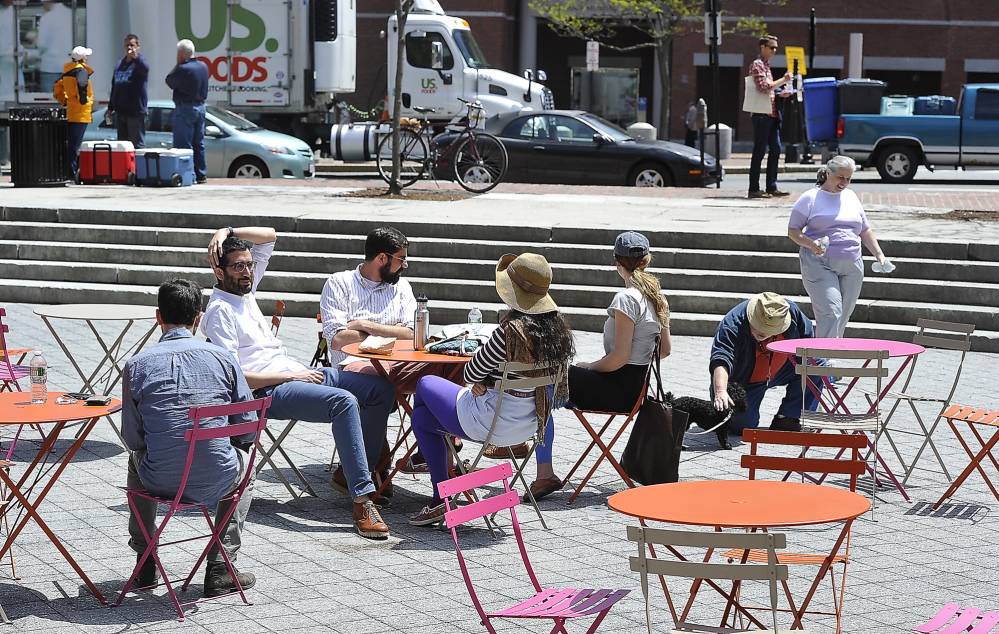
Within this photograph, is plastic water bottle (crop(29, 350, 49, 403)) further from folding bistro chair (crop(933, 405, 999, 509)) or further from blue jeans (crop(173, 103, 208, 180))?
blue jeans (crop(173, 103, 208, 180))

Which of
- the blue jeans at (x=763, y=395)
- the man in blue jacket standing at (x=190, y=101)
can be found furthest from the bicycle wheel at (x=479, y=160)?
the blue jeans at (x=763, y=395)

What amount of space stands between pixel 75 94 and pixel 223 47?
5634 mm

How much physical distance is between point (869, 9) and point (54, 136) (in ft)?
92.5

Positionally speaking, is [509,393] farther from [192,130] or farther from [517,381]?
[192,130]

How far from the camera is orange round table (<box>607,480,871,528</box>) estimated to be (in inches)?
162

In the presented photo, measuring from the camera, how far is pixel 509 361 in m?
5.97

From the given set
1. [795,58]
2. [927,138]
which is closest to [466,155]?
[927,138]

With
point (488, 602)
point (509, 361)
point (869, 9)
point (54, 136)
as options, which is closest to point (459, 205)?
point (54, 136)

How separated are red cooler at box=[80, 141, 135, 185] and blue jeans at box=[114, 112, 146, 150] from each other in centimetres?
66

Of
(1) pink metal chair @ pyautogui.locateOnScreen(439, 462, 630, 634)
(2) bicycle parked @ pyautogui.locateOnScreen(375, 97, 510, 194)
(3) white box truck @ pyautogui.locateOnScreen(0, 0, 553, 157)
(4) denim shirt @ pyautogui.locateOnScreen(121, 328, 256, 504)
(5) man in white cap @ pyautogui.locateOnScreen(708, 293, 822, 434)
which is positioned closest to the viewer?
(1) pink metal chair @ pyautogui.locateOnScreen(439, 462, 630, 634)

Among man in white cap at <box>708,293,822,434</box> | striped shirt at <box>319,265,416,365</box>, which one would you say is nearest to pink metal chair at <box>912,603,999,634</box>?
man in white cap at <box>708,293,822,434</box>

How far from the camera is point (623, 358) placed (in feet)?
22.1

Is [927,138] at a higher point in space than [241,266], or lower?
higher

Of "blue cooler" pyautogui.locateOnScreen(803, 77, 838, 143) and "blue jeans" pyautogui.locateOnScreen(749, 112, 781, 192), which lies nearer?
"blue jeans" pyautogui.locateOnScreen(749, 112, 781, 192)
